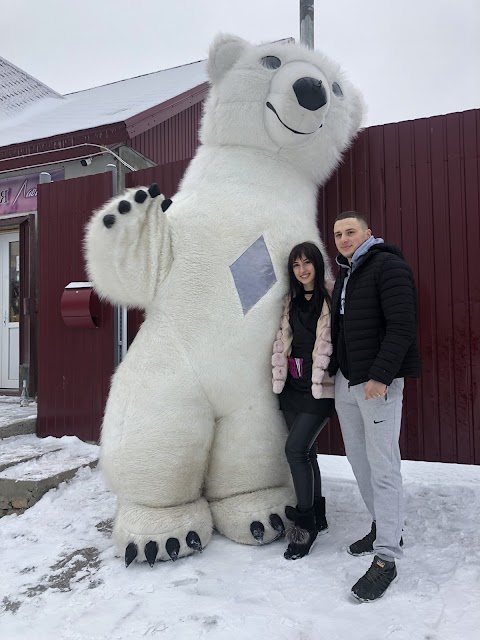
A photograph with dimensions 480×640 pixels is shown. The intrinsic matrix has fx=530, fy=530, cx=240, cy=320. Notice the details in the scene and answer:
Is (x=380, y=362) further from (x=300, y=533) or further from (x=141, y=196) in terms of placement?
(x=141, y=196)

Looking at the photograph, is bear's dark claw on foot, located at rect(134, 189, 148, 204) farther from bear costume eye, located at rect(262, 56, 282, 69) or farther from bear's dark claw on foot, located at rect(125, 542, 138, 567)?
bear's dark claw on foot, located at rect(125, 542, 138, 567)

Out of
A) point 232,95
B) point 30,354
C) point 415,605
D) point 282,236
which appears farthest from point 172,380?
point 30,354

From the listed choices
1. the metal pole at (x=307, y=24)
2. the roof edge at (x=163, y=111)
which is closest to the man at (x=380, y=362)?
the metal pole at (x=307, y=24)

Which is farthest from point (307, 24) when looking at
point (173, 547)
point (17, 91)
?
point (17, 91)

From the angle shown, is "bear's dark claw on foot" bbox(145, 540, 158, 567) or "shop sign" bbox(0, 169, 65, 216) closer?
"bear's dark claw on foot" bbox(145, 540, 158, 567)

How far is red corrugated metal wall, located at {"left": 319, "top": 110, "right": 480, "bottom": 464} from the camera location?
337 centimetres

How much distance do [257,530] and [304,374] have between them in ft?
2.71

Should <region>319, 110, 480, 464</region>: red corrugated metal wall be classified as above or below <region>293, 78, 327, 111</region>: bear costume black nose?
below

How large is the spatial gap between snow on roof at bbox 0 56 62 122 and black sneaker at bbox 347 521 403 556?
9.27 m

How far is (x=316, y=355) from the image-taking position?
2.64 meters

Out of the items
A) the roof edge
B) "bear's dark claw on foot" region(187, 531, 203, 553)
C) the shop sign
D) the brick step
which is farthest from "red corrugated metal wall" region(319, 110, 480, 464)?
the shop sign

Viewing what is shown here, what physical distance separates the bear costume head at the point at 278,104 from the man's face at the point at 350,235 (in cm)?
78

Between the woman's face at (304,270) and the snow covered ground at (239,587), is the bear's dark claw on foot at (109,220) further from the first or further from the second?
the snow covered ground at (239,587)

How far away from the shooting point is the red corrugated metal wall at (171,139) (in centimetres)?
760
